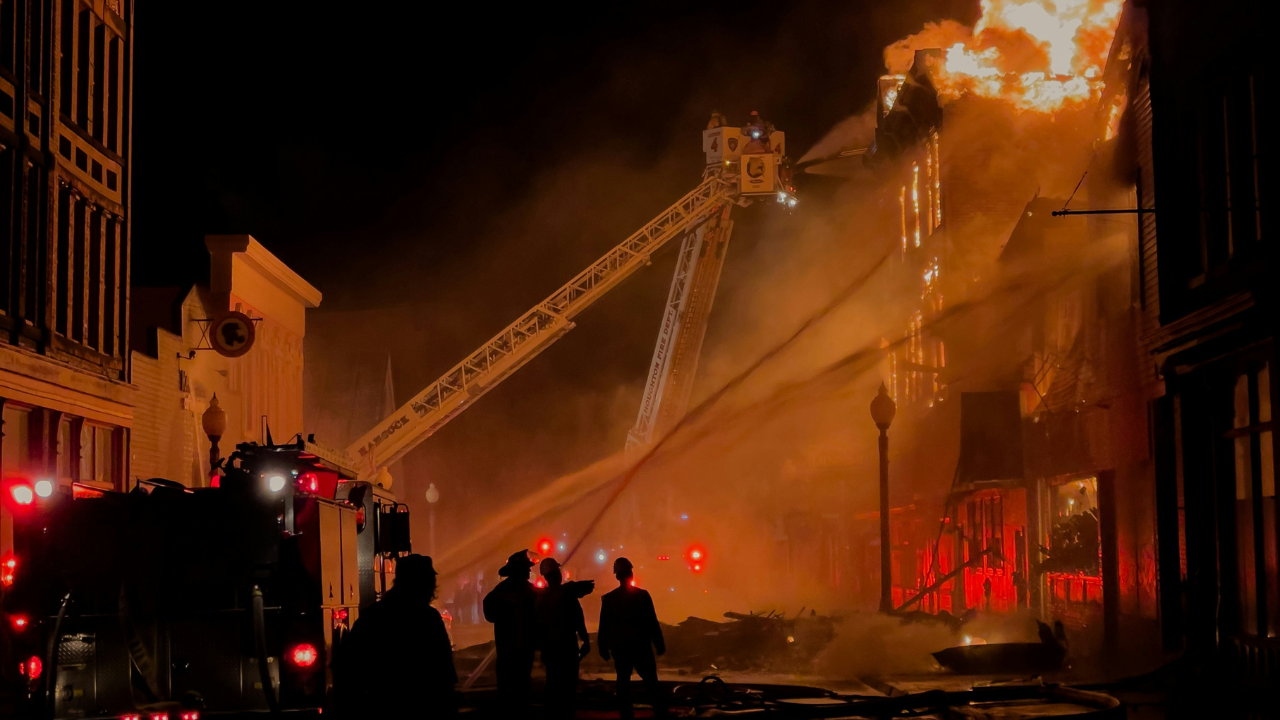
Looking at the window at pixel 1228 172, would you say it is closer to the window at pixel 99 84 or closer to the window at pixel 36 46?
the window at pixel 36 46

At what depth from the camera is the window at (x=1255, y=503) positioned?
13.3 m

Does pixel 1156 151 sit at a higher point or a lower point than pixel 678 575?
higher

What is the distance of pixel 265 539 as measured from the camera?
9016 millimetres

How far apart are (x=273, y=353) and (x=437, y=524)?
2222 centimetres

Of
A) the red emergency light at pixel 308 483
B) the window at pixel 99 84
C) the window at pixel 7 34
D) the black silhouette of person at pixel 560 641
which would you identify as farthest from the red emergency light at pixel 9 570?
the window at pixel 99 84

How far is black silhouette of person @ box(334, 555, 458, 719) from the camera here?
6.55 metres

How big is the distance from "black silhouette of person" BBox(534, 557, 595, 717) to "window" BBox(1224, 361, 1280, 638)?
7.21 meters

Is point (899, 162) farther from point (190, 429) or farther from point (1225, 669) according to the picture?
point (1225, 669)

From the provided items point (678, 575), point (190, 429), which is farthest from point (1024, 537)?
point (190, 429)

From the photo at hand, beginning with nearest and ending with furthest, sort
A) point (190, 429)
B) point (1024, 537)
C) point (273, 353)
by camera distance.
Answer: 1. point (1024, 537)
2. point (190, 429)
3. point (273, 353)

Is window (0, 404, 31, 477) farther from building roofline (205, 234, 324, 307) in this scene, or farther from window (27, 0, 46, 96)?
building roofline (205, 234, 324, 307)

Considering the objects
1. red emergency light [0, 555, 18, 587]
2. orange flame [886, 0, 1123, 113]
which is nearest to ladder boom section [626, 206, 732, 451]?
orange flame [886, 0, 1123, 113]

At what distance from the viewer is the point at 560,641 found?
11.2 meters

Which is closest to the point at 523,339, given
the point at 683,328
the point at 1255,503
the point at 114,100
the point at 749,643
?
the point at 683,328
